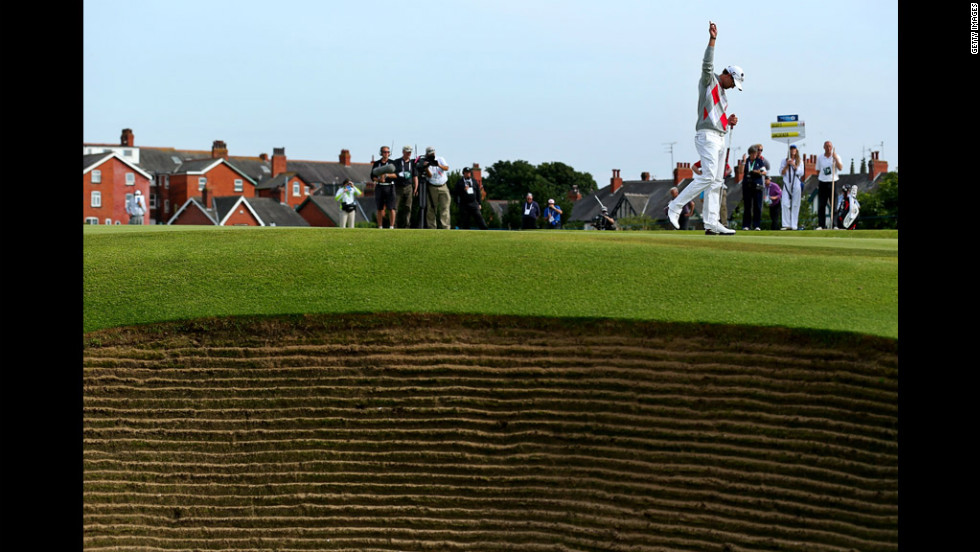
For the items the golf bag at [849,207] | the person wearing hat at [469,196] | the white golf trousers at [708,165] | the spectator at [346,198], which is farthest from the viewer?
the golf bag at [849,207]

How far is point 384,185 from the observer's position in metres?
26.1

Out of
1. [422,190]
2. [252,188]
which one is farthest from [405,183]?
[252,188]

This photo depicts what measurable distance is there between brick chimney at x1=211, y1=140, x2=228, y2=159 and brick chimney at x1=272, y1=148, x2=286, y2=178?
24.3 ft

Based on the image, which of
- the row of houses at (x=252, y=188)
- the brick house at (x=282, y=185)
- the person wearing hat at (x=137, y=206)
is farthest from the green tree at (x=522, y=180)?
the person wearing hat at (x=137, y=206)

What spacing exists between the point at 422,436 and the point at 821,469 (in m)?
4.46

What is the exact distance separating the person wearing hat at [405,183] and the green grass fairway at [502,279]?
761 centimetres

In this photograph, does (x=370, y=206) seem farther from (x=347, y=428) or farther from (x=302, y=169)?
(x=347, y=428)

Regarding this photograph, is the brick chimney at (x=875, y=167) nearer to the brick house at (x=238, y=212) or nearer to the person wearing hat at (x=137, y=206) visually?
the brick house at (x=238, y=212)

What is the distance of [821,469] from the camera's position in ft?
34.7

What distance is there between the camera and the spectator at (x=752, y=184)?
26.0 m

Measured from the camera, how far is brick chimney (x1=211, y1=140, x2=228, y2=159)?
116m

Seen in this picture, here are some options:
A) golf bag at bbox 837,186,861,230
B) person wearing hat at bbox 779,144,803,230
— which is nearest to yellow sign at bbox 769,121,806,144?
person wearing hat at bbox 779,144,803,230

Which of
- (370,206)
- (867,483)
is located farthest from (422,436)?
(370,206)

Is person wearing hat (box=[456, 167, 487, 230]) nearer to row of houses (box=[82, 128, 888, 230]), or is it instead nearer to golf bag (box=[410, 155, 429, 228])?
golf bag (box=[410, 155, 429, 228])
